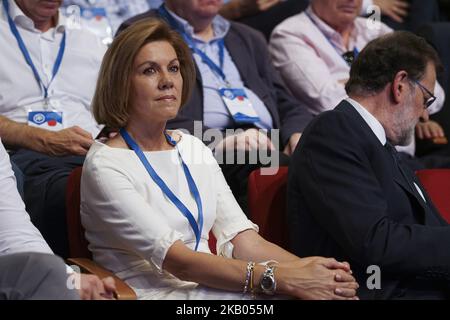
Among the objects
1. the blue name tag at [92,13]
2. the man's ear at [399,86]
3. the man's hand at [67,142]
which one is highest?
the blue name tag at [92,13]

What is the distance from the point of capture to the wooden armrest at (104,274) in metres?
2.28

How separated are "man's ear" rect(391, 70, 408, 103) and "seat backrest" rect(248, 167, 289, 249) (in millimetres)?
426

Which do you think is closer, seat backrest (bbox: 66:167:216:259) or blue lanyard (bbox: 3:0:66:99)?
seat backrest (bbox: 66:167:216:259)

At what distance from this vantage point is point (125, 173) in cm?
252

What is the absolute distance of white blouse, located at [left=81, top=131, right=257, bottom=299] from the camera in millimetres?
2455

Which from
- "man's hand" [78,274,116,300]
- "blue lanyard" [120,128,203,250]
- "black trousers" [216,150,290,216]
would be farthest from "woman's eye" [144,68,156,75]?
"black trousers" [216,150,290,216]

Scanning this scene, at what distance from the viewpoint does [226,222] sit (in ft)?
8.93

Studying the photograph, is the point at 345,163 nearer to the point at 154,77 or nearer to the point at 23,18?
the point at 154,77

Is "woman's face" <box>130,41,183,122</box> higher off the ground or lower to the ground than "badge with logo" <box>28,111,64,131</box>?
higher

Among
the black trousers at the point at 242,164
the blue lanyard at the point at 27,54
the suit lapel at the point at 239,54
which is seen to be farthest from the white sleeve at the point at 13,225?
the suit lapel at the point at 239,54

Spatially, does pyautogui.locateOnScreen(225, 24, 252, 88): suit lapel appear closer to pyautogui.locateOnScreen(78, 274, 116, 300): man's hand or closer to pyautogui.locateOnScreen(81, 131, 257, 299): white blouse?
pyautogui.locateOnScreen(81, 131, 257, 299): white blouse

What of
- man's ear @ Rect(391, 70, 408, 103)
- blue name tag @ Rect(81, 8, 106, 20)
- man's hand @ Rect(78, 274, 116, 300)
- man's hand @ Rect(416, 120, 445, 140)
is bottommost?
man's hand @ Rect(416, 120, 445, 140)

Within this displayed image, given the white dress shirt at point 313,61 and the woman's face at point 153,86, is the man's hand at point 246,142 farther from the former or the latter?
the woman's face at point 153,86

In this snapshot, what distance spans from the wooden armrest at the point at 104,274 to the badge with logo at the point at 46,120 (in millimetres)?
902
